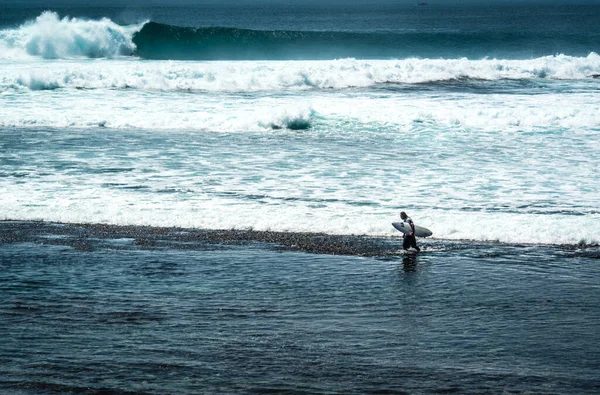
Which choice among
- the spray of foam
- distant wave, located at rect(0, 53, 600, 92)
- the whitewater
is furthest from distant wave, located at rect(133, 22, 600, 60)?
distant wave, located at rect(0, 53, 600, 92)

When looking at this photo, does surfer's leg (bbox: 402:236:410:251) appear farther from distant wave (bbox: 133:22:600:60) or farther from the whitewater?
distant wave (bbox: 133:22:600:60)

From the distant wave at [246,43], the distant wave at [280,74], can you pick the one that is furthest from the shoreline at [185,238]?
the distant wave at [246,43]

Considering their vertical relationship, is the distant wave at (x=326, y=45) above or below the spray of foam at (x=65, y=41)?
above

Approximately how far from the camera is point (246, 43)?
51.9 m

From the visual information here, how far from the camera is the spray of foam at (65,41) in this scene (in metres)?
42.6

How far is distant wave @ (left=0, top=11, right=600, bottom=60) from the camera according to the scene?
4347 centimetres

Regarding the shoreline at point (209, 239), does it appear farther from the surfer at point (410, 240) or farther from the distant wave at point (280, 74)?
the distant wave at point (280, 74)

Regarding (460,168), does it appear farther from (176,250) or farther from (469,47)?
(469,47)

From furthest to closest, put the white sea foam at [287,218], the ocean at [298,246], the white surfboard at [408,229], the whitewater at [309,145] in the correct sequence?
1. the whitewater at [309,145]
2. the white sea foam at [287,218]
3. the white surfboard at [408,229]
4. the ocean at [298,246]

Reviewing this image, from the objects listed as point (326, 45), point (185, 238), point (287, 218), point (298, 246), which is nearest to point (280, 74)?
point (287, 218)

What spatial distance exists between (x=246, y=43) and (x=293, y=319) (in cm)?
4465

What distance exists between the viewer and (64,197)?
1445cm

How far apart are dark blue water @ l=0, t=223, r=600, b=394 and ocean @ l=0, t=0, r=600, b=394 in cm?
3

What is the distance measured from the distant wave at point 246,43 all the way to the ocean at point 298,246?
15.9m
